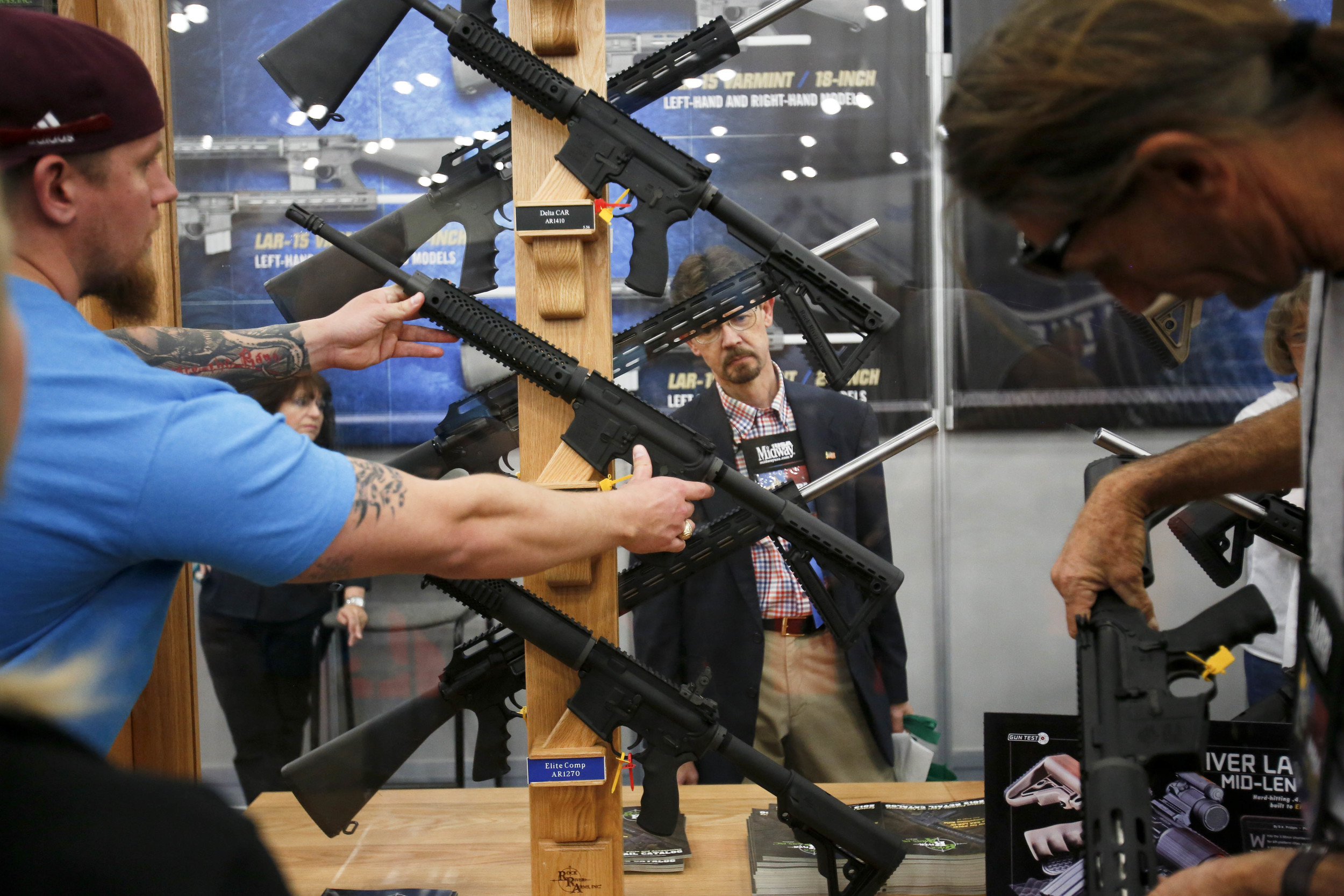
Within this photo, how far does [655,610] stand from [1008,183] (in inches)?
64.3

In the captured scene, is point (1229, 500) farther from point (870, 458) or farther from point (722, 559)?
point (722, 559)

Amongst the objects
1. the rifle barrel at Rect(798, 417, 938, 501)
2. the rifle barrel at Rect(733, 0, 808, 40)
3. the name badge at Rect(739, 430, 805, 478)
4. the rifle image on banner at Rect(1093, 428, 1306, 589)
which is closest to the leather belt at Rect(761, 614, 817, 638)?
the name badge at Rect(739, 430, 805, 478)

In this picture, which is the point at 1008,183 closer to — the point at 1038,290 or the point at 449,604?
the point at 1038,290

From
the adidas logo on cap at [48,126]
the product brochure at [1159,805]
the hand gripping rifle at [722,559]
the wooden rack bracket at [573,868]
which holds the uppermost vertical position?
the adidas logo on cap at [48,126]

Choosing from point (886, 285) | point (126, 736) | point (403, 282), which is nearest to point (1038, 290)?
point (886, 285)

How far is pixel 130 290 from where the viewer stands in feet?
3.79

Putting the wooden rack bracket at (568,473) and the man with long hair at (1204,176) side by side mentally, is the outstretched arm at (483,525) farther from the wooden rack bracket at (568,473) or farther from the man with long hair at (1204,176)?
the man with long hair at (1204,176)

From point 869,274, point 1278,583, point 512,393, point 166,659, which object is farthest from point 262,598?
point 1278,583

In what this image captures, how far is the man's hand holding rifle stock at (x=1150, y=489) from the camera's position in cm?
113

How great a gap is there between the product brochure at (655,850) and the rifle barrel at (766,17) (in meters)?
1.46

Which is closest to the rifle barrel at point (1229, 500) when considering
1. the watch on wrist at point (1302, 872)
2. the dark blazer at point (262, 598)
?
the watch on wrist at point (1302, 872)

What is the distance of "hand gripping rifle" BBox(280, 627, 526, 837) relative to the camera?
64.7 inches

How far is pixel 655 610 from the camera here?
2.27m

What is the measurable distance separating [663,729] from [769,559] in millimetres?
712
